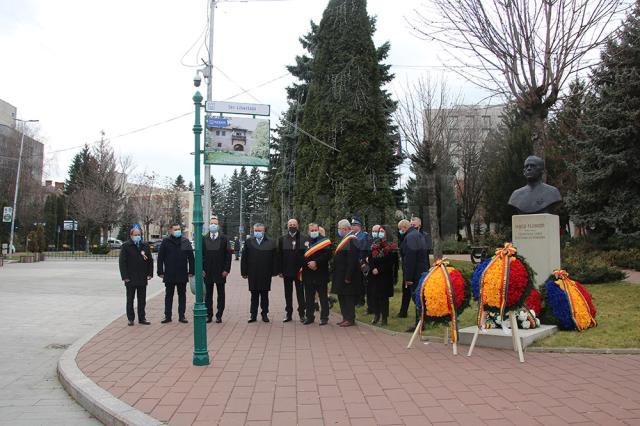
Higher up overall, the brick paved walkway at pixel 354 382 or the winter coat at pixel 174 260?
the winter coat at pixel 174 260

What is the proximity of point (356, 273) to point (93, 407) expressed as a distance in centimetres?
521

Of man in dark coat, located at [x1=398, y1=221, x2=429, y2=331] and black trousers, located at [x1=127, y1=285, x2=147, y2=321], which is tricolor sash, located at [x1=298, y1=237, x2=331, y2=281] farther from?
black trousers, located at [x1=127, y1=285, x2=147, y2=321]

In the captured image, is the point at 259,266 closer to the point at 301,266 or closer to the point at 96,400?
the point at 301,266

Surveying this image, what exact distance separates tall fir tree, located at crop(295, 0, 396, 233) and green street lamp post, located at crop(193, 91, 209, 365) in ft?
36.9

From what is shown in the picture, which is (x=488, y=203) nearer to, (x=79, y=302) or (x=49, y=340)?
(x=79, y=302)

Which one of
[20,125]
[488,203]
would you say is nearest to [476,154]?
[488,203]

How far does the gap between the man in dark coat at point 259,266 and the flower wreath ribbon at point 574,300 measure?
17.1 feet

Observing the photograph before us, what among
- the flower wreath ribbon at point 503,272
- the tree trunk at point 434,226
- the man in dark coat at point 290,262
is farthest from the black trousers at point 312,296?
the tree trunk at point 434,226

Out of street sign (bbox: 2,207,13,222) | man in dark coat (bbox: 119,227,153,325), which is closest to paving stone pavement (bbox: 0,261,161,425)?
man in dark coat (bbox: 119,227,153,325)

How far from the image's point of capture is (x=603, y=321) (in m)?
8.52

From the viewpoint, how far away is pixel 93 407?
522 cm

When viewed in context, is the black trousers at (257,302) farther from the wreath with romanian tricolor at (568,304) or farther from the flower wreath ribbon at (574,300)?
the flower wreath ribbon at (574,300)

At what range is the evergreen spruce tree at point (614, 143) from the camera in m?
→ 19.1

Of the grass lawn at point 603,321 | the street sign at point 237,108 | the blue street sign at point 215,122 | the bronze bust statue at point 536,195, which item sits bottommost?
the grass lawn at point 603,321
